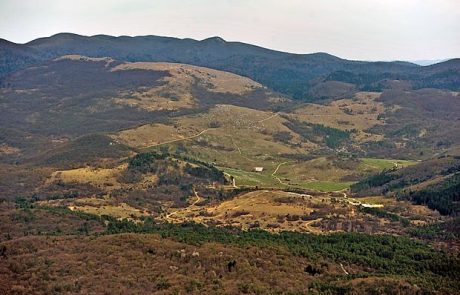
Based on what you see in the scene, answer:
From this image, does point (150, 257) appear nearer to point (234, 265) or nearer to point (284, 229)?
point (234, 265)

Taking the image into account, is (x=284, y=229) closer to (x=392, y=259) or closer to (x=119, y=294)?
(x=392, y=259)

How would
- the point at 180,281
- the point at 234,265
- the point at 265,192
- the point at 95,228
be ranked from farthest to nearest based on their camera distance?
the point at 265,192 < the point at 95,228 < the point at 234,265 < the point at 180,281

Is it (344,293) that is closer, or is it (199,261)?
(344,293)

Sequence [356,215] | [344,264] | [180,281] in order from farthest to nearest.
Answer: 1. [356,215]
2. [344,264]
3. [180,281]

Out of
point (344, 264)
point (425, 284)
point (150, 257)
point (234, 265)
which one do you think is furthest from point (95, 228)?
point (425, 284)

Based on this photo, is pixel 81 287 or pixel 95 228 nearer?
pixel 81 287

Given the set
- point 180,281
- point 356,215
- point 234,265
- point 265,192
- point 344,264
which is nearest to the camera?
point 180,281

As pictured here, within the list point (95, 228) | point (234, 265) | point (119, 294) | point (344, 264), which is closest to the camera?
point (119, 294)

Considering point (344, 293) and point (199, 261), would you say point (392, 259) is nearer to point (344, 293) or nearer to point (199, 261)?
point (344, 293)

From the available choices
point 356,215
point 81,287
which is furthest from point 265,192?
point 81,287
